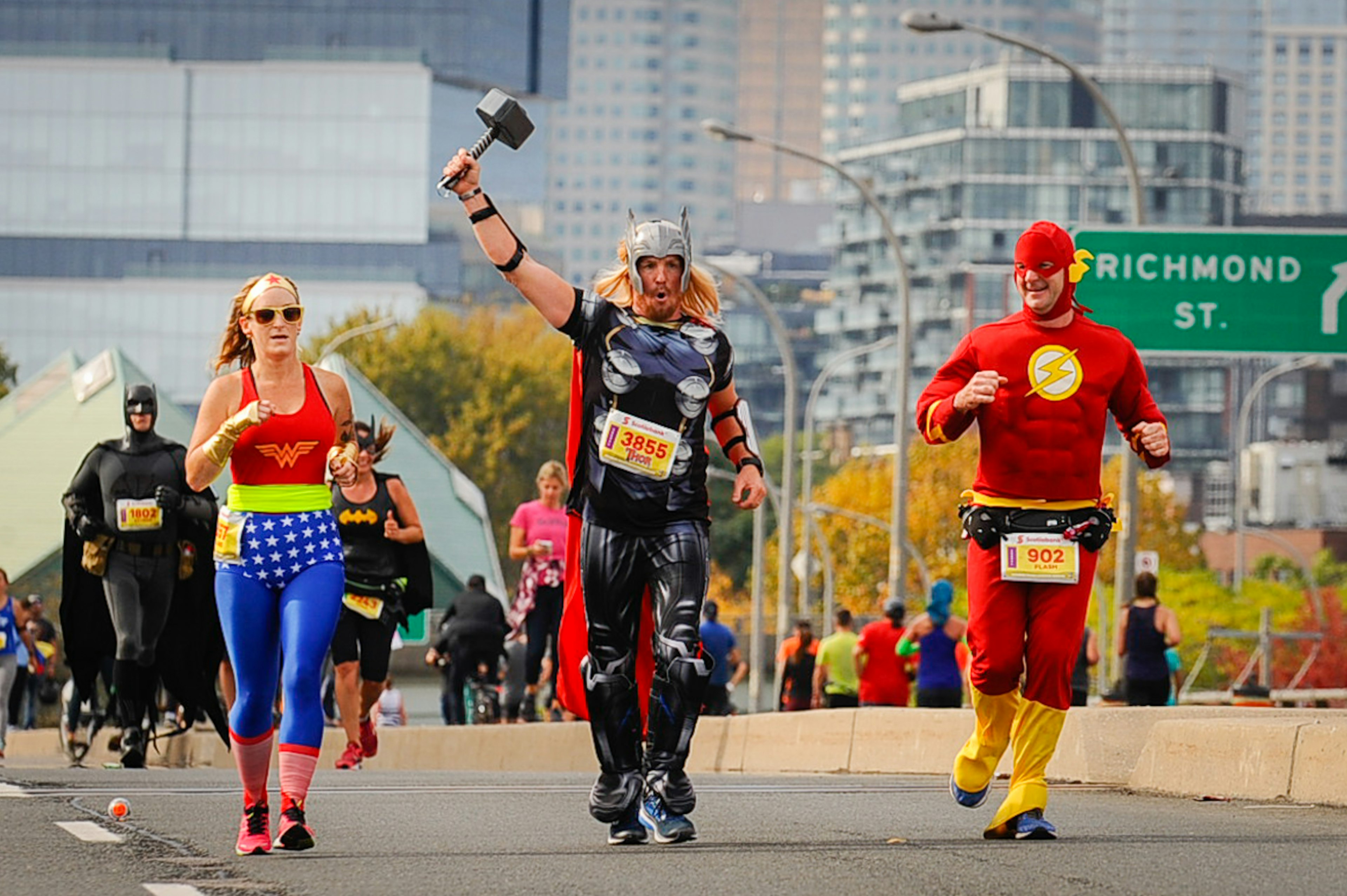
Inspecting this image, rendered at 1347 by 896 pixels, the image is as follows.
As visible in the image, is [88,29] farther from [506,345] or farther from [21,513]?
[21,513]

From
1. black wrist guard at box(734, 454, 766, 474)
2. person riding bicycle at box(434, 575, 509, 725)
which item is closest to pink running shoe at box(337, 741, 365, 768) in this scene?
person riding bicycle at box(434, 575, 509, 725)

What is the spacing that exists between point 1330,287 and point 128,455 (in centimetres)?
1066

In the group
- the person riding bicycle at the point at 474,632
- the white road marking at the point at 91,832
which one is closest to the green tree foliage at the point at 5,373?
the person riding bicycle at the point at 474,632

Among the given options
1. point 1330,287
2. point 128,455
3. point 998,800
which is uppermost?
point 1330,287

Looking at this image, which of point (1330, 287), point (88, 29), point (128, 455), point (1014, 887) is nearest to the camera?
point (1014, 887)

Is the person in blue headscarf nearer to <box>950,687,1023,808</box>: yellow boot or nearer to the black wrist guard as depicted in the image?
<box>950,687,1023,808</box>: yellow boot

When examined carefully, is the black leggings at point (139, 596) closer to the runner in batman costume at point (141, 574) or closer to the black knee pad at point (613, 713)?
the runner in batman costume at point (141, 574)

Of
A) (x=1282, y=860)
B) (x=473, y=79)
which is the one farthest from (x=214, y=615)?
(x=473, y=79)

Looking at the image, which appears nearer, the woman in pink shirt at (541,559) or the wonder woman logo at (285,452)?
the wonder woman logo at (285,452)

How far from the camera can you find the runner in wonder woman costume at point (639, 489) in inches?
372

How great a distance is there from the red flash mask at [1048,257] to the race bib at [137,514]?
6712 millimetres

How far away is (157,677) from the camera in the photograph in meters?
16.4

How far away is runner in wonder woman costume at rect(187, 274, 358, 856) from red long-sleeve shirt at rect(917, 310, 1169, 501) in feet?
6.69

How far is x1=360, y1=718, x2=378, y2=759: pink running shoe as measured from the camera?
1675 cm
